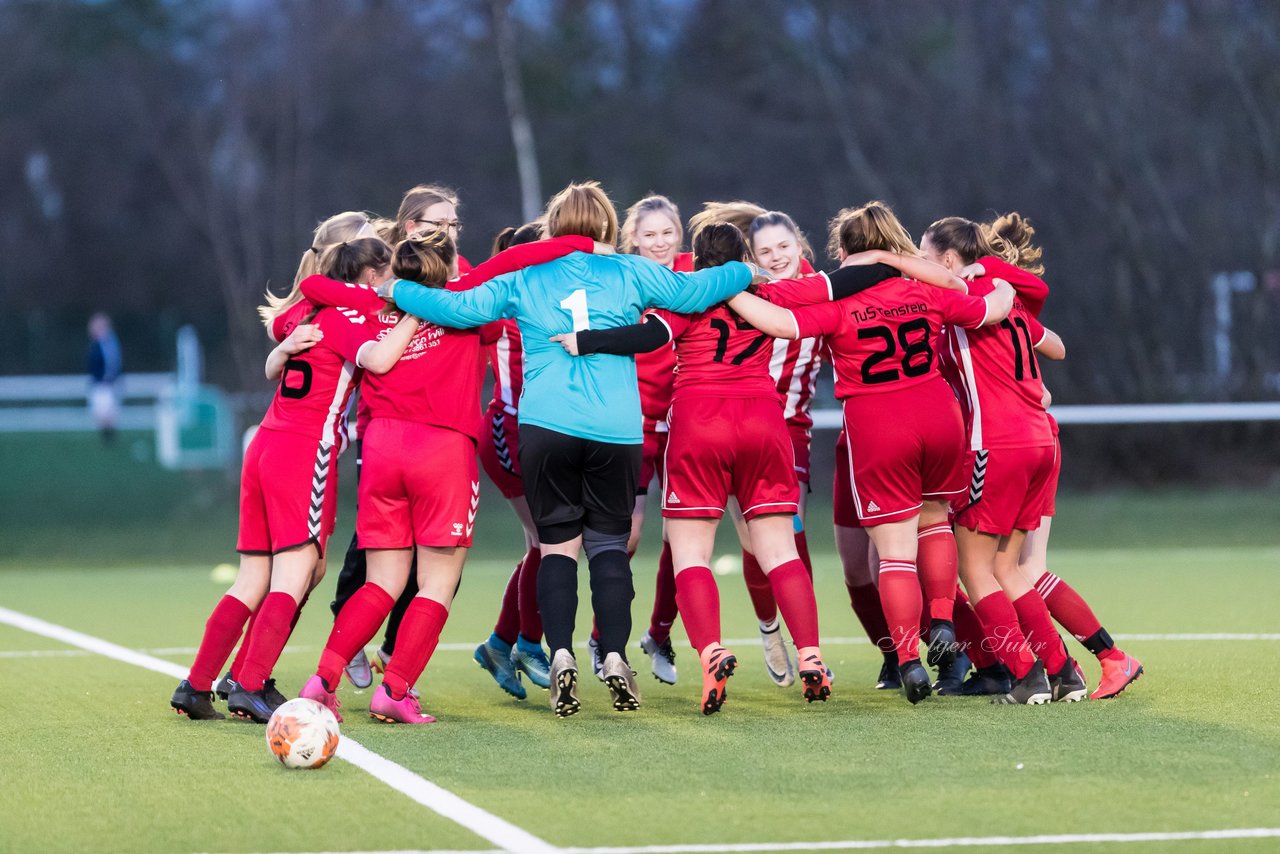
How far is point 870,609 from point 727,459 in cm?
121

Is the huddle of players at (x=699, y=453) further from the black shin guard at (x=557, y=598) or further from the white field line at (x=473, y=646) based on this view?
the white field line at (x=473, y=646)

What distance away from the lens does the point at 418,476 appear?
6398 mm

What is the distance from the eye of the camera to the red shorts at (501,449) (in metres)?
7.43

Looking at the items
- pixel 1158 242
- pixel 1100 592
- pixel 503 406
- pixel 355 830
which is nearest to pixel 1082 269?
pixel 1158 242

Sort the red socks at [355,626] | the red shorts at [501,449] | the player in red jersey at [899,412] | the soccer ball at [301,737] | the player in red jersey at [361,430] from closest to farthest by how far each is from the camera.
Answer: the soccer ball at [301,737] < the red socks at [355,626] < the player in red jersey at [899,412] < the player in red jersey at [361,430] < the red shorts at [501,449]

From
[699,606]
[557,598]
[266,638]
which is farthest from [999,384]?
[266,638]

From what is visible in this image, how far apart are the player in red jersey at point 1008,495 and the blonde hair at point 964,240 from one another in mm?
202

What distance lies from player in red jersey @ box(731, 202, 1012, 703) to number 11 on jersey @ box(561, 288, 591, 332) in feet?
1.91

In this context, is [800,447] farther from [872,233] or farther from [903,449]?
[872,233]

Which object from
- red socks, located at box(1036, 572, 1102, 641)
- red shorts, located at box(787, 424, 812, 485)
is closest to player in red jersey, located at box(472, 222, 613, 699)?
red shorts, located at box(787, 424, 812, 485)

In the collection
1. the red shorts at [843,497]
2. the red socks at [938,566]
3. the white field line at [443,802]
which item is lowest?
the white field line at [443,802]

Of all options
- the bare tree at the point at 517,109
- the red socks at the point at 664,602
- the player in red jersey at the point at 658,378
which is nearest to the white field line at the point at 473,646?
the red socks at the point at 664,602

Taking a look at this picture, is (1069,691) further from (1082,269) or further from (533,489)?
(1082,269)

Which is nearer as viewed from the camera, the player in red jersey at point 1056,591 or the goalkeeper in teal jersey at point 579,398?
the goalkeeper in teal jersey at point 579,398
